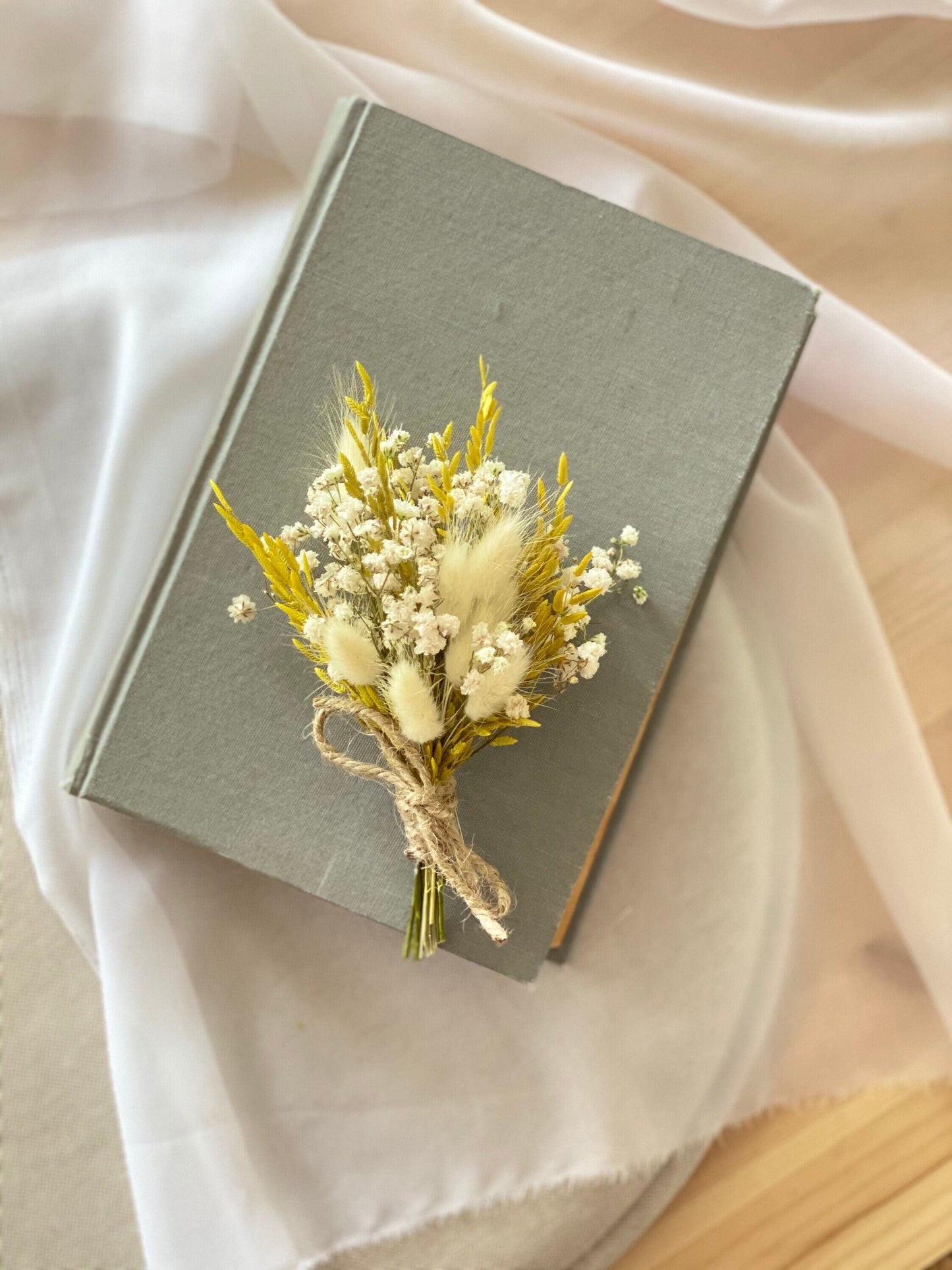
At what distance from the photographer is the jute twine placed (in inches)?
27.7

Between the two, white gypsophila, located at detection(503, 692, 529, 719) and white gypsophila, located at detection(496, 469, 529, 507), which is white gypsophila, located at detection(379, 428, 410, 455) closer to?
white gypsophila, located at detection(496, 469, 529, 507)

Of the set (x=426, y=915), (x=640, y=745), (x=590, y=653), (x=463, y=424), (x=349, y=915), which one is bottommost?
(x=349, y=915)

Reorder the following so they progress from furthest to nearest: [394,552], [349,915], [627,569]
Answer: [349,915] → [627,569] → [394,552]

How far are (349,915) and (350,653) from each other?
444 mm

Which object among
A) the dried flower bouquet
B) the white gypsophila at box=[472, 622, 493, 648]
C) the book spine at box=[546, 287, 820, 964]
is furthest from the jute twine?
the book spine at box=[546, 287, 820, 964]

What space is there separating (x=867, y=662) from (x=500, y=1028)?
0.54 meters

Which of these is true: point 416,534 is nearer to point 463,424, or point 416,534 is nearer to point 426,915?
point 463,424

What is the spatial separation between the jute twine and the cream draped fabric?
314 millimetres

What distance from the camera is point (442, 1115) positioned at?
1005 millimetres

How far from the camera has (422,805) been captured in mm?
710

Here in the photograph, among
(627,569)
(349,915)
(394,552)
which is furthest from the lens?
(349,915)

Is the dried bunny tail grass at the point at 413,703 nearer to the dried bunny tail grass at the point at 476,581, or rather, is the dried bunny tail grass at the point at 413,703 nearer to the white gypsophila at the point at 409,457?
the dried bunny tail grass at the point at 476,581

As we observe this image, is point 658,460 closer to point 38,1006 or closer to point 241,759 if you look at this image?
point 241,759

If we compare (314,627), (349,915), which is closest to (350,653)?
(314,627)
